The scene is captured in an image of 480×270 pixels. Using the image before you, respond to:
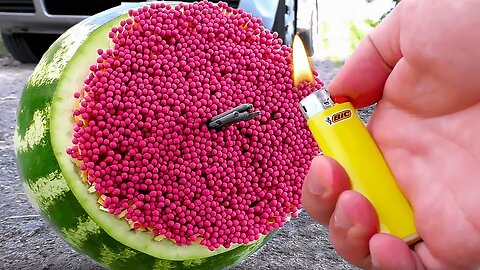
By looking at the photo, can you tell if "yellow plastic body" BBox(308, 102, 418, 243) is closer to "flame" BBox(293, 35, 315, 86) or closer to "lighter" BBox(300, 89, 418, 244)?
"lighter" BBox(300, 89, 418, 244)

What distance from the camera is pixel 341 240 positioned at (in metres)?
1.00

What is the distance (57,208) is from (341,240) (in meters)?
0.70

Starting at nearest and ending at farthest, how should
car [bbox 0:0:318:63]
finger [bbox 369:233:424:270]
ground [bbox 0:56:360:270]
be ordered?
finger [bbox 369:233:424:270] < ground [bbox 0:56:360:270] < car [bbox 0:0:318:63]

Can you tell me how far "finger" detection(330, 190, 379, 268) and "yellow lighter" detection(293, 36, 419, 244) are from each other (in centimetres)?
2

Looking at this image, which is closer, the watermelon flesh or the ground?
the watermelon flesh

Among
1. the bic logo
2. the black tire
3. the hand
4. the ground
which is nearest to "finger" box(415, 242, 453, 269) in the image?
the hand

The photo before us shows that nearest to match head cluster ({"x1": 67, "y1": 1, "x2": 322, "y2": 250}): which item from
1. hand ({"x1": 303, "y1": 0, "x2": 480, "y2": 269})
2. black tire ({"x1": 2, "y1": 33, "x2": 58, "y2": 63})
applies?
hand ({"x1": 303, "y1": 0, "x2": 480, "y2": 269})

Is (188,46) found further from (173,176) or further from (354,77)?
(354,77)

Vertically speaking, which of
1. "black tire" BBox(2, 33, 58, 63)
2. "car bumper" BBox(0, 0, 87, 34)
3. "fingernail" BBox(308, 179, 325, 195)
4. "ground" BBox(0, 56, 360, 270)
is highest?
"fingernail" BBox(308, 179, 325, 195)

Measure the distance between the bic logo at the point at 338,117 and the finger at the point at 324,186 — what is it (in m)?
0.05

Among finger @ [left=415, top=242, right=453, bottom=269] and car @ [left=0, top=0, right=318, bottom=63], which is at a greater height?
finger @ [left=415, top=242, right=453, bottom=269]

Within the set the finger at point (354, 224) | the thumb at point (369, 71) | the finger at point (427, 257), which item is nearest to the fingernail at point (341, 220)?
the finger at point (354, 224)

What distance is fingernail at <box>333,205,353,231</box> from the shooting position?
3.18 feet

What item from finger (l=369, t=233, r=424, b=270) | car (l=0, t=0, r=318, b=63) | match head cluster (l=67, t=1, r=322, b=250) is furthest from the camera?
car (l=0, t=0, r=318, b=63)
